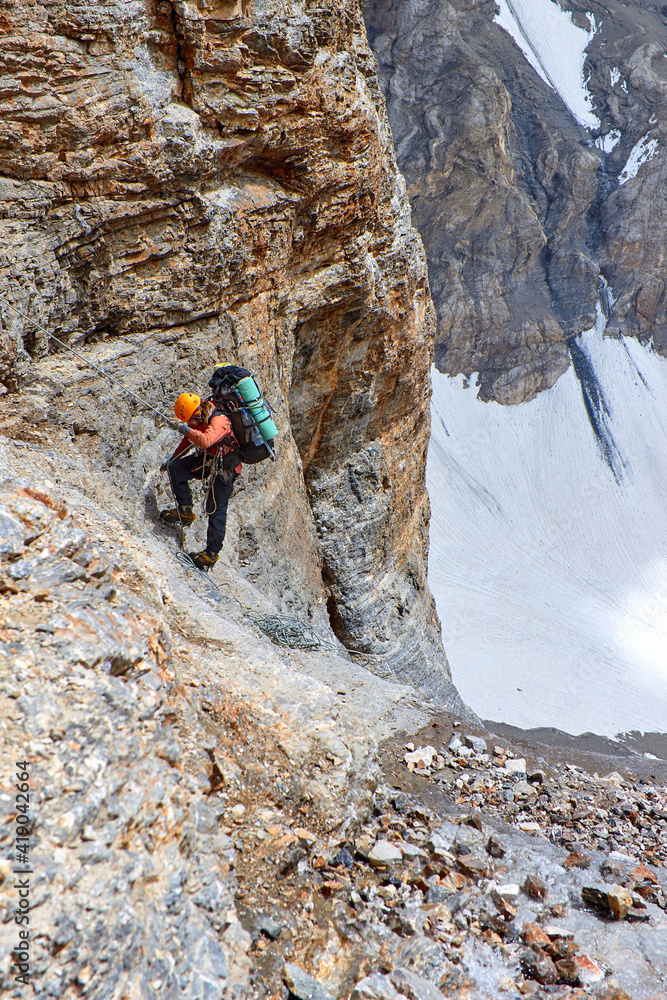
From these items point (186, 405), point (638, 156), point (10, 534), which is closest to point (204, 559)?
point (186, 405)

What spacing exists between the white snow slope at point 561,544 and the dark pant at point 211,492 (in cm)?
3465

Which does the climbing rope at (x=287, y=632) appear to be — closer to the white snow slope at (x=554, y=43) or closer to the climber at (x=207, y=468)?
the climber at (x=207, y=468)

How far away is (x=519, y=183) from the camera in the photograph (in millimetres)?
65438

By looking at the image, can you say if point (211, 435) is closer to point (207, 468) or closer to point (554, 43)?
point (207, 468)

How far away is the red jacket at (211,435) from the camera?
7867mm

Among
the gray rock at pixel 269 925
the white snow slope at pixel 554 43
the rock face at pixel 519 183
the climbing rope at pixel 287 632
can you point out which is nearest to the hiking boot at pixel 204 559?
the climbing rope at pixel 287 632

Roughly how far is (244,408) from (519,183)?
69.7 metres

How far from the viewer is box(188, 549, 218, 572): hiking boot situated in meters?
8.37

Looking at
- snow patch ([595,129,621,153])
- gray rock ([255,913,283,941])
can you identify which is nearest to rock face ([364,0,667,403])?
snow patch ([595,129,621,153])

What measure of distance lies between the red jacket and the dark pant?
219mm

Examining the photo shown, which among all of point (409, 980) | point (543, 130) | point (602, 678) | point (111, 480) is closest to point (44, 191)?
point (111, 480)

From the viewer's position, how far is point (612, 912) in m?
4.61

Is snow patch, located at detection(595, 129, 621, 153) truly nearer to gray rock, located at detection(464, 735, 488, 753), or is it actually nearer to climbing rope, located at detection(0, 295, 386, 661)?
climbing rope, located at detection(0, 295, 386, 661)

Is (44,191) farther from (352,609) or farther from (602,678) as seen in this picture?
(602,678)
